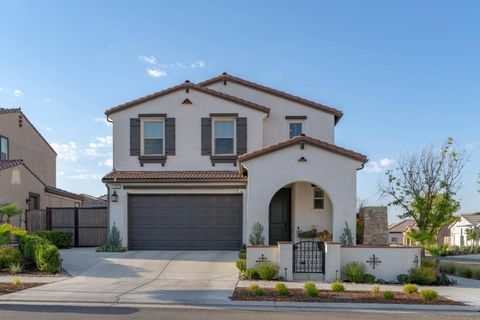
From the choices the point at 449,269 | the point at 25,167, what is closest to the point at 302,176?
the point at 449,269

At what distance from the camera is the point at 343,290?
37.1ft

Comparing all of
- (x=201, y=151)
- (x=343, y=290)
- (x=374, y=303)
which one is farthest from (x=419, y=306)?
(x=201, y=151)

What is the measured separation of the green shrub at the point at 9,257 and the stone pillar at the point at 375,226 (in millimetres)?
12531

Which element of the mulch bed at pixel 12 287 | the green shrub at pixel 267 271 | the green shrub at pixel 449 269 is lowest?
the green shrub at pixel 449 269

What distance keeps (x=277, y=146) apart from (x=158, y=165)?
6.53 meters

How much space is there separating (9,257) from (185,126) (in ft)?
28.2

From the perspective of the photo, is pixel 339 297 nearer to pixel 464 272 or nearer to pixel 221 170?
pixel 464 272

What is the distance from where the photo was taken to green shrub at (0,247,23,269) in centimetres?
1394

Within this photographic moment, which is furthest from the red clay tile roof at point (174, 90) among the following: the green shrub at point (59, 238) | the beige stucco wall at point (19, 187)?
the beige stucco wall at point (19, 187)

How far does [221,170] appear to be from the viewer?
19.1 meters

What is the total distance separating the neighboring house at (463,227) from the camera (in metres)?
44.1

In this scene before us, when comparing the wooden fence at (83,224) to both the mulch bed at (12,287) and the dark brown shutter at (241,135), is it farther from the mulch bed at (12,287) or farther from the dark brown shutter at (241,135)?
the mulch bed at (12,287)

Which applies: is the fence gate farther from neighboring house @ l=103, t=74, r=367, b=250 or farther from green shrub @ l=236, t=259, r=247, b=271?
neighboring house @ l=103, t=74, r=367, b=250

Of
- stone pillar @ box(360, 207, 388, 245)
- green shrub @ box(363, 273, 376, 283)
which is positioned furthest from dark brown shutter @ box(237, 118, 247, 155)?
green shrub @ box(363, 273, 376, 283)
